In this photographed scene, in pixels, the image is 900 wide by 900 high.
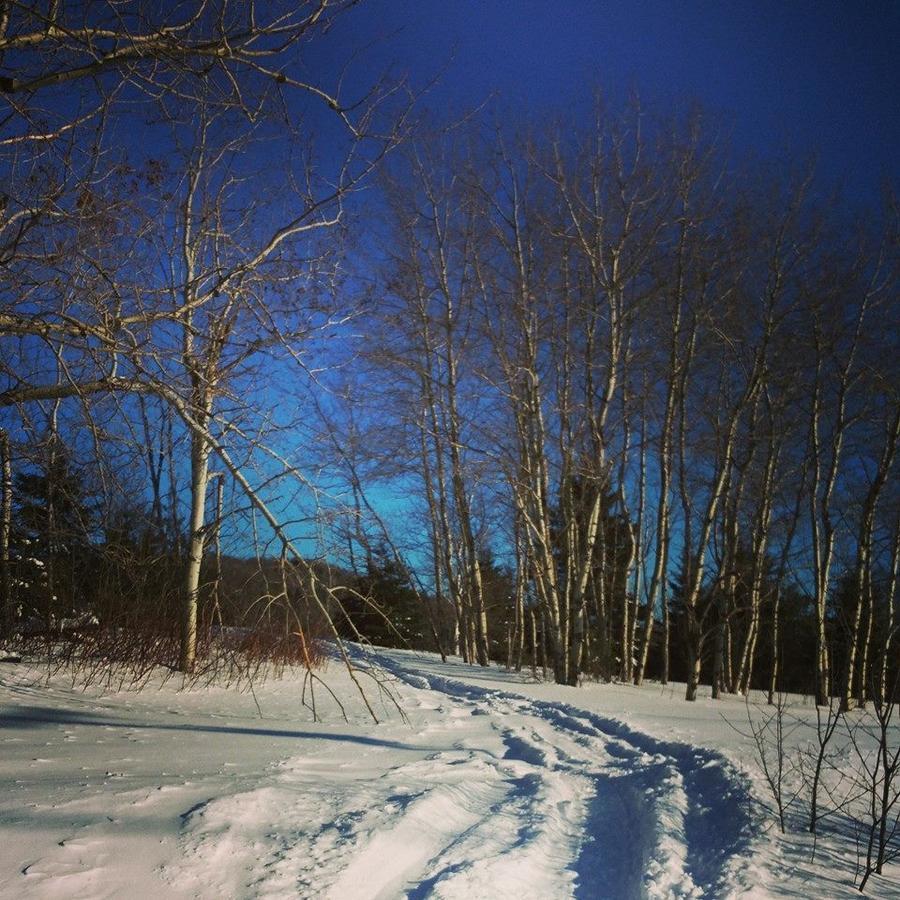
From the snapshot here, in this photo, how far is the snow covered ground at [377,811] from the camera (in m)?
3.10

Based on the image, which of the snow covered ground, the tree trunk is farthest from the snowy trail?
the tree trunk

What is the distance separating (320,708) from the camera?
8469mm

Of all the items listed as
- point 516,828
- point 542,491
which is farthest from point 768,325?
point 516,828

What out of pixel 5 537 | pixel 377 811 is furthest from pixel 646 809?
pixel 5 537

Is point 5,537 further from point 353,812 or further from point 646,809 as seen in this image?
point 646,809

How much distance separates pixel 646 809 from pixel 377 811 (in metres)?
1.73

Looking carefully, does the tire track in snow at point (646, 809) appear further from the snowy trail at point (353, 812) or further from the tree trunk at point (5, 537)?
the tree trunk at point (5, 537)

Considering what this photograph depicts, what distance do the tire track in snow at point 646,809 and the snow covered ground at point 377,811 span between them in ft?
0.06

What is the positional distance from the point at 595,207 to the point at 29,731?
10.5m

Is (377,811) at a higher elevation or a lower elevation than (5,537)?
lower

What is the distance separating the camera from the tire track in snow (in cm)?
351

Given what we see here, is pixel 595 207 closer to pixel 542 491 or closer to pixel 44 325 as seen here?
pixel 542 491

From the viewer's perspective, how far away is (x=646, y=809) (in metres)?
4.71

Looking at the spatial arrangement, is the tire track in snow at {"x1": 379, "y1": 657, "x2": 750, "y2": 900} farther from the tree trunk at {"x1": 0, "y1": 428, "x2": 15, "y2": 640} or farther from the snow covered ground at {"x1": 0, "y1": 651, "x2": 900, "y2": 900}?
the tree trunk at {"x1": 0, "y1": 428, "x2": 15, "y2": 640}
